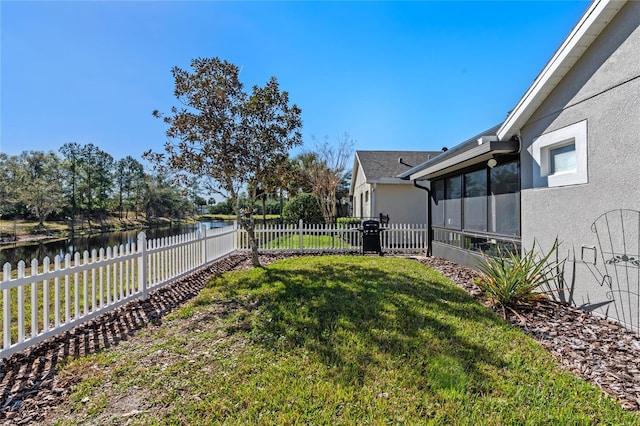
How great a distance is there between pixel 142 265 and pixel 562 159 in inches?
290

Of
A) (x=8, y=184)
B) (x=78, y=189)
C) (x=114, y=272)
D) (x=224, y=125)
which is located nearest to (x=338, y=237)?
(x=224, y=125)

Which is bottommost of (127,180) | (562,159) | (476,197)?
(476,197)

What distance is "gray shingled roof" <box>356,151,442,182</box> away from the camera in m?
15.9

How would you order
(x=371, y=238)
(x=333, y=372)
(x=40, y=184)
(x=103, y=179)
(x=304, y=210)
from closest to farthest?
(x=333, y=372), (x=371, y=238), (x=304, y=210), (x=40, y=184), (x=103, y=179)

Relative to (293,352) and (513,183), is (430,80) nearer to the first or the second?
(513,183)

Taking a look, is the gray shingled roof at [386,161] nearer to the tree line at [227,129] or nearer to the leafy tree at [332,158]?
the leafy tree at [332,158]

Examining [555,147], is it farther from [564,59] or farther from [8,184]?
[8,184]

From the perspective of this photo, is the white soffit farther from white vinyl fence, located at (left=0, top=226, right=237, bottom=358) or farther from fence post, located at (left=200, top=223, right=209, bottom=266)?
fence post, located at (left=200, top=223, right=209, bottom=266)

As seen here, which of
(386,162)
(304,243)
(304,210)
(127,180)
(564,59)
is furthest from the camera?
(127,180)

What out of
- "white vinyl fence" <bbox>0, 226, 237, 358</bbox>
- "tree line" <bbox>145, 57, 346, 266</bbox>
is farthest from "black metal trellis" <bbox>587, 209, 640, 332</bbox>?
"white vinyl fence" <bbox>0, 226, 237, 358</bbox>

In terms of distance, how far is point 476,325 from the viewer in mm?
4074

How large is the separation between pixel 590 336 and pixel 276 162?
6910mm

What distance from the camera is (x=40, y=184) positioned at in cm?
3300

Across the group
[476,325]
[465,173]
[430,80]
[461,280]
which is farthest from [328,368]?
[430,80]
